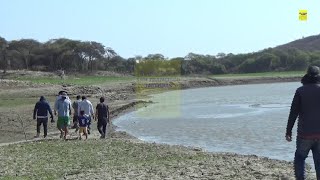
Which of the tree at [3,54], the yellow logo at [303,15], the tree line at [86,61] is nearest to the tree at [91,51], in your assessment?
the tree line at [86,61]

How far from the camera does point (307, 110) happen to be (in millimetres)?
8438

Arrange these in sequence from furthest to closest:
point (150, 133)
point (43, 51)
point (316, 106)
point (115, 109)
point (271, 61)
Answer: point (271, 61), point (43, 51), point (115, 109), point (150, 133), point (316, 106)

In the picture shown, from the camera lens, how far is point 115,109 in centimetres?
3753

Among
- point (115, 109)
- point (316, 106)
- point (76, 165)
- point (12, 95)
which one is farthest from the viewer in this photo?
point (12, 95)

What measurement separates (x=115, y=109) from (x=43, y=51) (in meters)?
63.9

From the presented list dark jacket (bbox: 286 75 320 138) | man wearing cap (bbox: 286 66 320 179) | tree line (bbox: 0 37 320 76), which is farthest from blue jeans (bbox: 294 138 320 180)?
tree line (bbox: 0 37 320 76)

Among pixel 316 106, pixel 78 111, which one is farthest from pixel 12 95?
pixel 316 106

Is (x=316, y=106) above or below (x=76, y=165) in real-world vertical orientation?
above

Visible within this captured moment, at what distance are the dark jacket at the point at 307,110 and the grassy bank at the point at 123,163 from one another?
2.74 metres

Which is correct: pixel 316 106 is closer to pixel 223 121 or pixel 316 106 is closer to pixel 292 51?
pixel 223 121

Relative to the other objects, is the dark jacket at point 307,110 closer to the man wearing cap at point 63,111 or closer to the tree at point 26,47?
the man wearing cap at point 63,111

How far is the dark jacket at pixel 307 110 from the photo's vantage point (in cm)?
841

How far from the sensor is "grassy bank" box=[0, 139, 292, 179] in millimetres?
11258

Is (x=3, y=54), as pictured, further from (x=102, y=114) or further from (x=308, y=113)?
(x=308, y=113)
